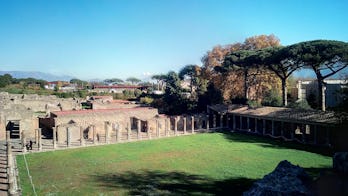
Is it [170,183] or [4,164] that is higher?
[4,164]

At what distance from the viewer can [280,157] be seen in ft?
65.5

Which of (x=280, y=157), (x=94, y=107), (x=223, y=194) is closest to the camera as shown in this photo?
(x=223, y=194)

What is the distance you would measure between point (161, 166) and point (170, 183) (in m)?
3.56

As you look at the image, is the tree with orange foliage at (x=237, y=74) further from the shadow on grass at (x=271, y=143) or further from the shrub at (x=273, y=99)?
the shadow on grass at (x=271, y=143)

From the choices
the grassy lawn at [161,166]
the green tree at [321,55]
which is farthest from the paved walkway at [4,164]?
the green tree at [321,55]

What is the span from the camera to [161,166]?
711 inches

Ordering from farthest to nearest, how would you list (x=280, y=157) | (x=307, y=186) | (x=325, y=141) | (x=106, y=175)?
(x=325, y=141) < (x=280, y=157) < (x=106, y=175) < (x=307, y=186)

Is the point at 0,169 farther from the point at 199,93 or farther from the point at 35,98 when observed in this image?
the point at 199,93

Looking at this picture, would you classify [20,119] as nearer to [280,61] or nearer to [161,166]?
[161,166]

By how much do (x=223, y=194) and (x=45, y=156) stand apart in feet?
45.7

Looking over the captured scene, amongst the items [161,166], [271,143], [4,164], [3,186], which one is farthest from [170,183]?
[271,143]

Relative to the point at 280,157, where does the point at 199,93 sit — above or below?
above

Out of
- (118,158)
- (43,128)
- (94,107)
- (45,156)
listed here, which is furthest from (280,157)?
(94,107)

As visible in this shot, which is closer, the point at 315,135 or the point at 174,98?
the point at 315,135
